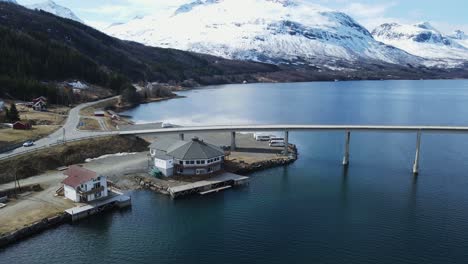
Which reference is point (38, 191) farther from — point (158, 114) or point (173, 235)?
point (158, 114)

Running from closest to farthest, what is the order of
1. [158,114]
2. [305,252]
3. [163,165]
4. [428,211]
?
[305,252] < [428,211] < [163,165] < [158,114]

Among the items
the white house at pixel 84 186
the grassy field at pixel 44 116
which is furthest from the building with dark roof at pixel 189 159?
the grassy field at pixel 44 116

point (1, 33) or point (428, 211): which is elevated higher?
point (1, 33)

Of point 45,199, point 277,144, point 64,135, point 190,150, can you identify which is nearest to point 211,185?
point 190,150

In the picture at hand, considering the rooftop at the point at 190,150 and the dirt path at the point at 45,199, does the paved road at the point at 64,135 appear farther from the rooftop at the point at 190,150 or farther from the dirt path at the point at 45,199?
the rooftop at the point at 190,150

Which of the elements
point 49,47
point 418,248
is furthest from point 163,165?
point 49,47

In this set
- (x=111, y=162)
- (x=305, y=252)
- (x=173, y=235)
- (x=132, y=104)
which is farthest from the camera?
(x=132, y=104)
